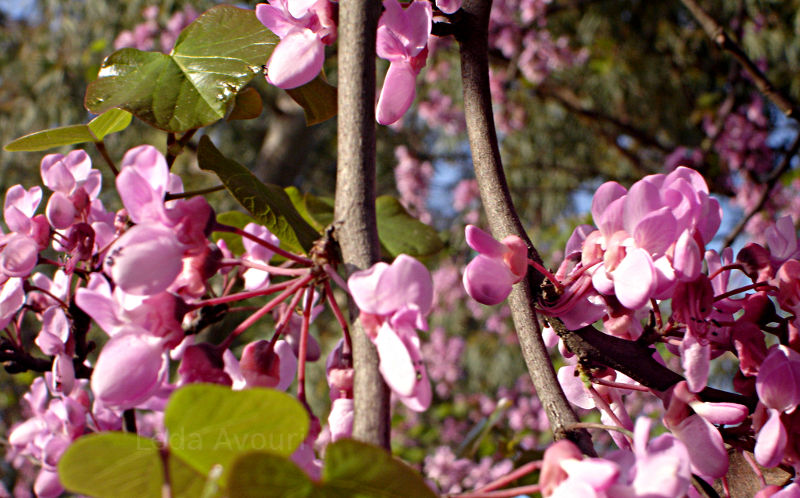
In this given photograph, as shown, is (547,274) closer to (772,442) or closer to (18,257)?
(772,442)

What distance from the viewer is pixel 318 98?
23.0 inches

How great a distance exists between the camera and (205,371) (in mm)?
343

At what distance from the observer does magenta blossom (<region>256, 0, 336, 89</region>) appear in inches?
17.6

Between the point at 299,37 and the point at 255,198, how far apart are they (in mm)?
115

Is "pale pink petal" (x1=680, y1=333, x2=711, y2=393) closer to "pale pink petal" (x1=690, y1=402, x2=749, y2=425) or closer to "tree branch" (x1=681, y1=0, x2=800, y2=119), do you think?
"pale pink petal" (x1=690, y1=402, x2=749, y2=425)

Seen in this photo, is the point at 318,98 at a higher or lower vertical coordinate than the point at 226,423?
higher

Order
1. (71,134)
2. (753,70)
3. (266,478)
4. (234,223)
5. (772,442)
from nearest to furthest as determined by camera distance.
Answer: (266,478) < (772,442) < (71,134) < (234,223) < (753,70)

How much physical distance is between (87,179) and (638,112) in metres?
3.33

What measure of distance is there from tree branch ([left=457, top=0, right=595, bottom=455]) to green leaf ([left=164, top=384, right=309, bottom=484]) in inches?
5.4

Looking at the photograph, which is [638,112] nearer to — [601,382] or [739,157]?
[739,157]

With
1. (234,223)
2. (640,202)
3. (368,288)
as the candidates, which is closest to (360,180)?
(368,288)

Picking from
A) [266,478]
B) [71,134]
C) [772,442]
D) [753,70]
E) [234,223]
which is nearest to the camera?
[266,478]

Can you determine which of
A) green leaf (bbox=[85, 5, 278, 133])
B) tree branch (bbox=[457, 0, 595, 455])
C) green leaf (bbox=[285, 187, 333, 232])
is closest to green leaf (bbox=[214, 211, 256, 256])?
green leaf (bbox=[285, 187, 333, 232])

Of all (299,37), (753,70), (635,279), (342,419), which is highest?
(753,70)
